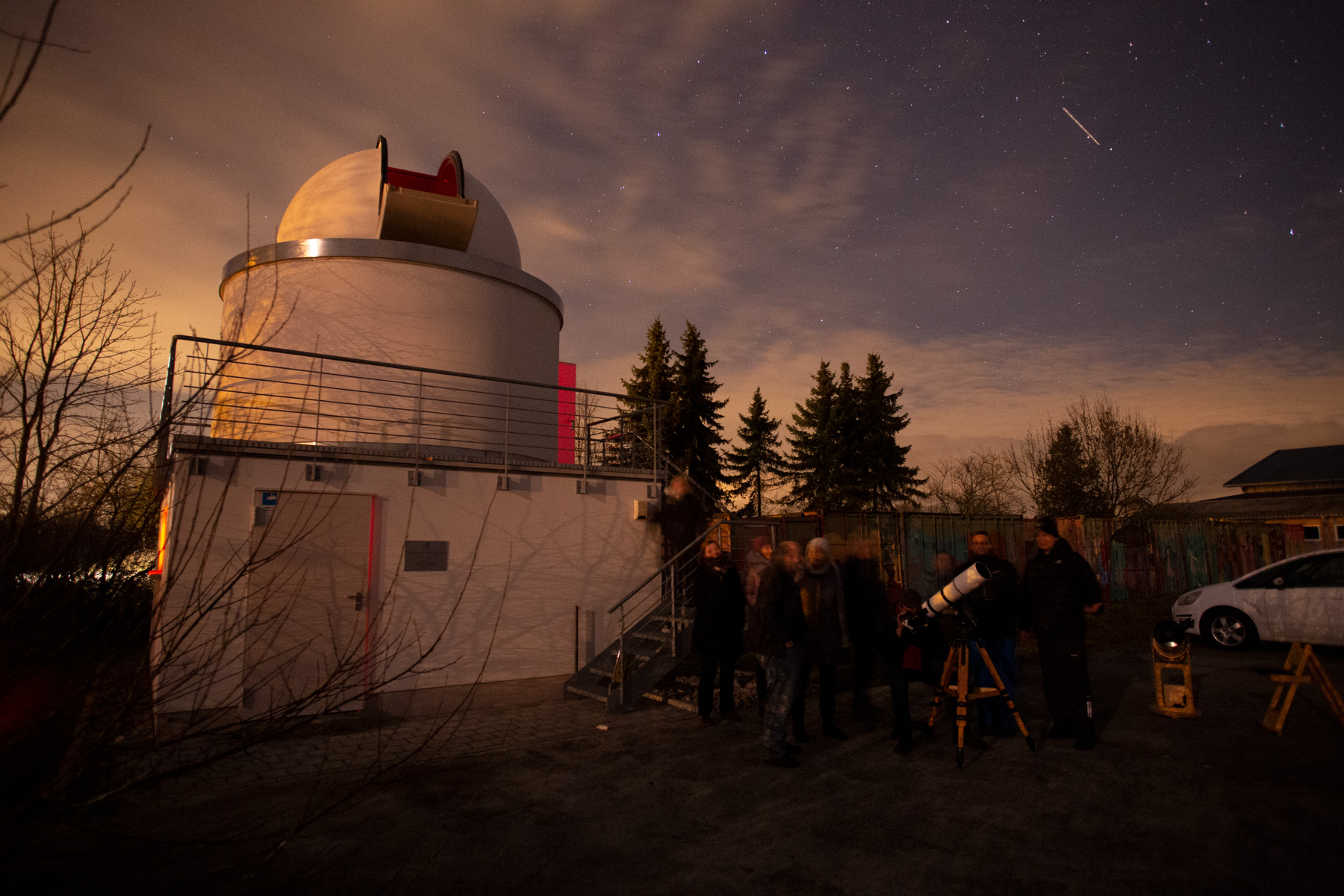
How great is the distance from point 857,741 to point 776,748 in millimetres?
1030

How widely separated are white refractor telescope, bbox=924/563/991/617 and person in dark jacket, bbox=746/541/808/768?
1.13 m

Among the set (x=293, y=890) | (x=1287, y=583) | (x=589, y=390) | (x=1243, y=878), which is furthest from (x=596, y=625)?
(x=1287, y=583)

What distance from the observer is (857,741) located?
641cm

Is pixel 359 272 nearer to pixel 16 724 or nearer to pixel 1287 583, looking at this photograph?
pixel 16 724

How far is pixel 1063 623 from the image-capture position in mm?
6078

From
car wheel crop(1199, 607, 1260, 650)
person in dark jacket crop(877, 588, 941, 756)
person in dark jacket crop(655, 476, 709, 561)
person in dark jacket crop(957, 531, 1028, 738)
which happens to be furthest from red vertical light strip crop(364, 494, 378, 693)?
car wheel crop(1199, 607, 1260, 650)

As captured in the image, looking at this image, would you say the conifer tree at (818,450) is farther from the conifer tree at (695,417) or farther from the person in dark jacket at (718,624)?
the person in dark jacket at (718,624)

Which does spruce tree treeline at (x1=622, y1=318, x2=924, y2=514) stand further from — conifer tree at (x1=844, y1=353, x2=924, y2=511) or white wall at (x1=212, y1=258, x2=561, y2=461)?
white wall at (x1=212, y1=258, x2=561, y2=461)

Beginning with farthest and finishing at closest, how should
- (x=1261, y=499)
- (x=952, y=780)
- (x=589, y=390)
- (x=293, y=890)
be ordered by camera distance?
(x=1261, y=499), (x=589, y=390), (x=952, y=780), (x=293, y=890)

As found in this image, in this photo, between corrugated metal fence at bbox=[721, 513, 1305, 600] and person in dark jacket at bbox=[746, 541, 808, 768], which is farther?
corrugated metal fence at bbox=[721, 513, 1305, 600]

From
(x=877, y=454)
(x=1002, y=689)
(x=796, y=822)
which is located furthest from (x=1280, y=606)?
(x=877, y=454)

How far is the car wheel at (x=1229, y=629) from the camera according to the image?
10.5m

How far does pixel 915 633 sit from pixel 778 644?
4.18 feet

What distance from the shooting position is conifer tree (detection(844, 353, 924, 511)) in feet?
111
